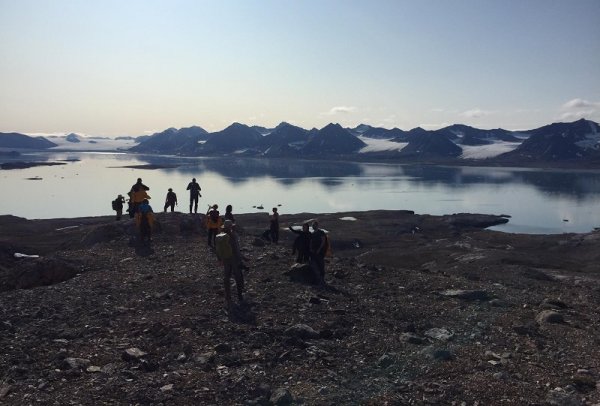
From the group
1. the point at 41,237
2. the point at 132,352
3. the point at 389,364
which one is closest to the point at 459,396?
the point at 389,364

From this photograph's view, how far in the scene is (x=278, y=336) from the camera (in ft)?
34.6

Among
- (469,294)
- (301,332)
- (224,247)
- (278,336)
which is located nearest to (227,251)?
(224,247)

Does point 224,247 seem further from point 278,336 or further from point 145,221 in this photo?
point 145,221

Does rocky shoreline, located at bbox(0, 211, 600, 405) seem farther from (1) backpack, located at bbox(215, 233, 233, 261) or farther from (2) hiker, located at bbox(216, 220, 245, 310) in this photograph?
(1) backpack, located at bbox(215, 233, 233, 261)

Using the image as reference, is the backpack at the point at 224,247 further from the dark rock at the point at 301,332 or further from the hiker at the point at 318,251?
the hiker at the point at 318,251

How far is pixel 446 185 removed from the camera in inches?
4995

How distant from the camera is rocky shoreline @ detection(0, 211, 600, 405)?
8.23 metres

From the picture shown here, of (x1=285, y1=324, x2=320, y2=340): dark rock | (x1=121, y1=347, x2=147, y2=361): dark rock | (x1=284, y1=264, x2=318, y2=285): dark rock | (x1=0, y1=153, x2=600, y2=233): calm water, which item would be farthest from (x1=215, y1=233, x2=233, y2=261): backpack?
(x1=0, y1=153, x2=600, y2=233): calm water

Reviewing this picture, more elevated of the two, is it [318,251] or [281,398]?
[318,251]

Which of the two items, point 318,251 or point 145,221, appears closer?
point 318,251

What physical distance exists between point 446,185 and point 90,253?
118 m

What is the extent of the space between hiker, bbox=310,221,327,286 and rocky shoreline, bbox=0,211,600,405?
0.54m

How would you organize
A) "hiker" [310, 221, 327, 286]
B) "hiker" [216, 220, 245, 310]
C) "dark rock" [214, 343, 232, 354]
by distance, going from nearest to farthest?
"dark rock" [214, 343, 232, 354] < "hiker" [216, 220, 245, 310] < "hiker" [310, 221, 327, 286]

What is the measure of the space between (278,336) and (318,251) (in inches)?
201
